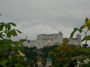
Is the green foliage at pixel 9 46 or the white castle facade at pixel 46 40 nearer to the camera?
the green foliage at pixel 9 46

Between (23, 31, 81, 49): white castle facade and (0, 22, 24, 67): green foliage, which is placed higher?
(23, 31, 81, 49): white castle facade

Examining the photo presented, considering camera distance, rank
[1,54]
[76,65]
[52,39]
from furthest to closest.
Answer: [52,39] → [76,65] → [1,54]

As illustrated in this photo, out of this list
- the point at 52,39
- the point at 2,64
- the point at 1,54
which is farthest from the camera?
the point at 52,39

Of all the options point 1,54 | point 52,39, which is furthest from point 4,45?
point 52,39

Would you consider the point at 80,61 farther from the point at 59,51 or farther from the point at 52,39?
the point at 52,39

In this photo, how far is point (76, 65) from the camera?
6.29 ft

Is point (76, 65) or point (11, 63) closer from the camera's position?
point (11, 63)

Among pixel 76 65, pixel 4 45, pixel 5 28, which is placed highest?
pixel 5 28

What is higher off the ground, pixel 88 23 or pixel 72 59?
pixel 88 23

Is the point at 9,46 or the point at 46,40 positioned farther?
the point at 46,40

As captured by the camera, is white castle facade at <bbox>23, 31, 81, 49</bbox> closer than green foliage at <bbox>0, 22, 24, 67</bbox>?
No

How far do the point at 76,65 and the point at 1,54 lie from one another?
1.83 feet

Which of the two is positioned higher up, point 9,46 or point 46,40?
point 46,40

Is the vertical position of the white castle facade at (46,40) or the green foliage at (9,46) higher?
the white castle facade at (46,40)
